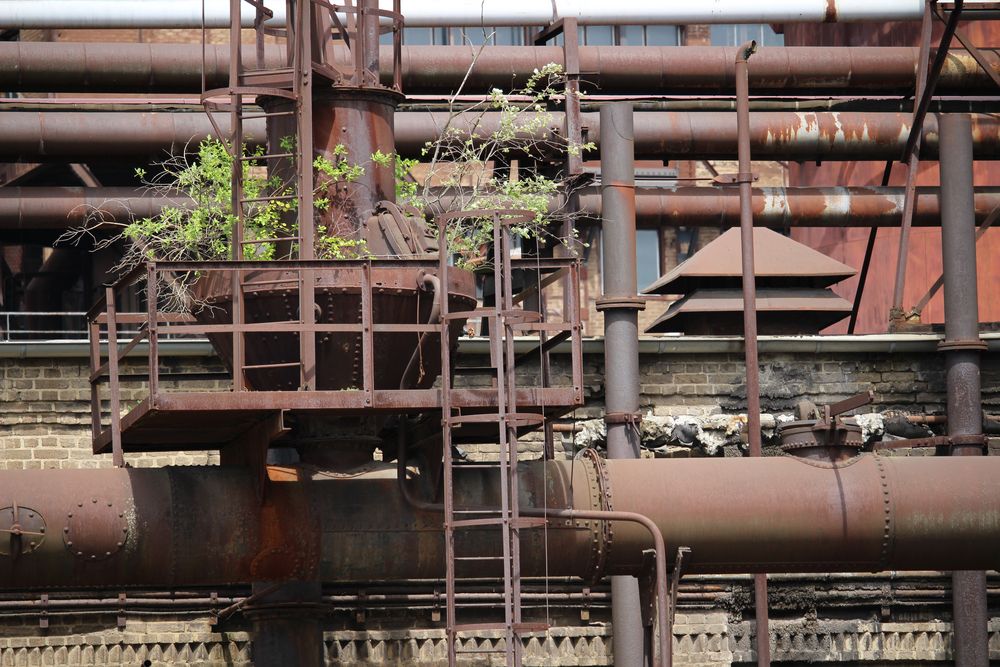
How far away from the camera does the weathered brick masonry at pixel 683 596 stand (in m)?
16.2

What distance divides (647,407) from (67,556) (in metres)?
8.19

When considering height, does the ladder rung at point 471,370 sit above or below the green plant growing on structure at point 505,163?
below

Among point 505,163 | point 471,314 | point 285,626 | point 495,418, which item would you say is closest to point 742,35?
point 505,163

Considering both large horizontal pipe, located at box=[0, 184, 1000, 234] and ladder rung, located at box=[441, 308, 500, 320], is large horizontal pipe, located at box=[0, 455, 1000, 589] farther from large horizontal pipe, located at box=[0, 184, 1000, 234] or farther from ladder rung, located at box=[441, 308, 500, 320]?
large horizontal pipe, located at box=[0, 184, 1000, 234]

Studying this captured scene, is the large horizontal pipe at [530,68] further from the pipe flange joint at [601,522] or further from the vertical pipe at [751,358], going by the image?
the pipe flange joint at [601,522]

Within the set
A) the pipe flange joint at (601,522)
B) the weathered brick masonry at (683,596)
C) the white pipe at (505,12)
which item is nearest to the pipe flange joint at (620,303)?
the weathered brick masonry at (683,596)

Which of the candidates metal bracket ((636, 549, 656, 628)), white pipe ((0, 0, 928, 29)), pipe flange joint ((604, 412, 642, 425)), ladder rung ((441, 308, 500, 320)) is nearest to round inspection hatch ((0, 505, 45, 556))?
ladder rung ((441, 308, 500, 320))

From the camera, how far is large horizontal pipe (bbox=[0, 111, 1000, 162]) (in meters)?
17.9

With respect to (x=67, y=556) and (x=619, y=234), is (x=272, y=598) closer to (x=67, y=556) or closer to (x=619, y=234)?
(x=67, y=556)

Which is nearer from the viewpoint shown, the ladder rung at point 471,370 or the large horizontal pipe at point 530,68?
the ladder rung at point 471,370

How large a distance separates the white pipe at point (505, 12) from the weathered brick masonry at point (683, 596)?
4246mm

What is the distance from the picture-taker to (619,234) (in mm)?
16203

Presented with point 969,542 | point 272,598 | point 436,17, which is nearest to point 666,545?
point 969,542

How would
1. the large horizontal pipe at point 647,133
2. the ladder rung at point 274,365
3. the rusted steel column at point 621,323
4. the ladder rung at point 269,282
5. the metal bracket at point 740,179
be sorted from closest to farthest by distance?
the ladder rung at point 274,365, the ladder rung at point 269,282, the rusted steel column at point 621,323, the metal bracket at point 740,179, the large horizontal pipe at point 647,133
